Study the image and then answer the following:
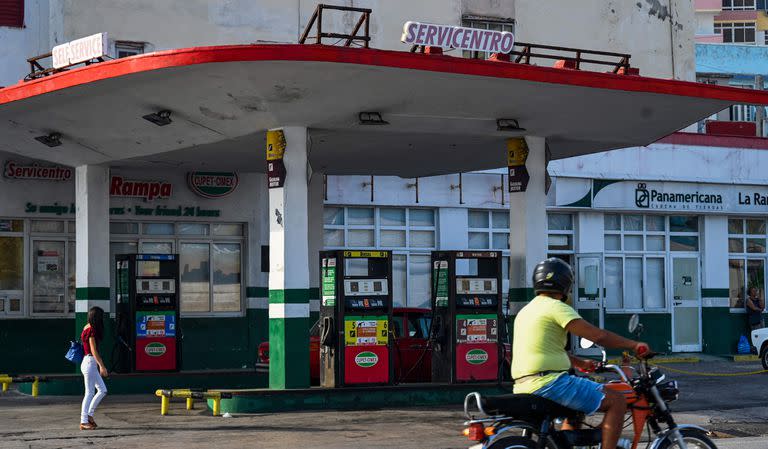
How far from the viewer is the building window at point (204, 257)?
2467 cm

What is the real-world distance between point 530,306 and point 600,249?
21427 mm

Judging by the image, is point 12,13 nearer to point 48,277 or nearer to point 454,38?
point 48,277

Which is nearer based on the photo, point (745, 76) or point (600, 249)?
point (600, 249)

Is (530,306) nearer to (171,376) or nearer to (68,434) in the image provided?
(68,434)

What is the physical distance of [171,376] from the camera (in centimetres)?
2064

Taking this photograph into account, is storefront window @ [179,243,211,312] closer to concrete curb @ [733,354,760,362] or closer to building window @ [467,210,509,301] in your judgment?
building window @ [467,210,509,301]

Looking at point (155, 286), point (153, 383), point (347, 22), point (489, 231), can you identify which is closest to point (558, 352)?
point (153, 383)

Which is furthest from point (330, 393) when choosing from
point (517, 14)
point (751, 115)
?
point (751, 115)

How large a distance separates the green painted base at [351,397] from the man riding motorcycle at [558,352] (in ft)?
29.4

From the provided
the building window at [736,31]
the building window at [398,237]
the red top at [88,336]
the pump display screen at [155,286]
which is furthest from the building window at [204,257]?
the building window at [736,31]

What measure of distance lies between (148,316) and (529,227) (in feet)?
22.1

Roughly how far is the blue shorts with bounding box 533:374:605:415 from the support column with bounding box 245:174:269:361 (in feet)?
56.2

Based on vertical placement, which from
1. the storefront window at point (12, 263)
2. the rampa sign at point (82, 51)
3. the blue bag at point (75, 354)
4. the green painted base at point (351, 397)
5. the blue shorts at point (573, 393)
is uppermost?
the rampa sign at point (82, 51)

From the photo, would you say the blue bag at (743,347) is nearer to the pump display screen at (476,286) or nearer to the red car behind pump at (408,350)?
the red car behind pump at (408,350)
